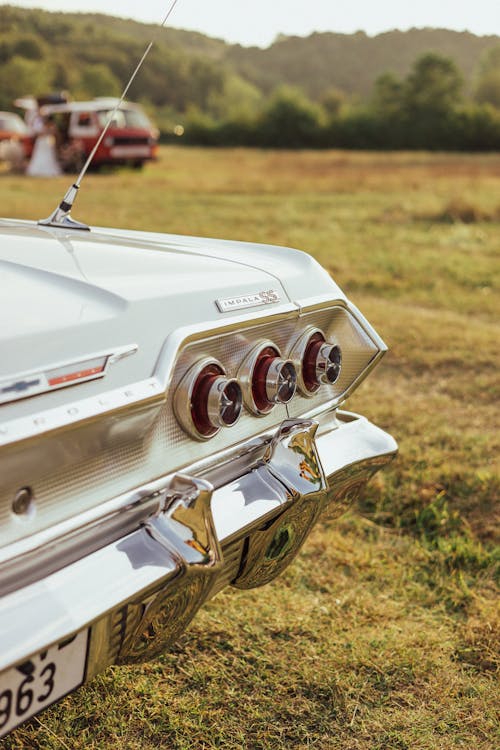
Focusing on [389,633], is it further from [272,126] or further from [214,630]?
[272,126]

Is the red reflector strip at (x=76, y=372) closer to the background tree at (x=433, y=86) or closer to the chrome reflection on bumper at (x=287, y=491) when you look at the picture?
the chrome reflection on bumper at (x=287, y=491)

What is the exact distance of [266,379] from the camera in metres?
1.91

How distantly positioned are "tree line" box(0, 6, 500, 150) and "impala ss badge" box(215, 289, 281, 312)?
2949 centimetres

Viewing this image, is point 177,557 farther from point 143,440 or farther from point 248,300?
point 248,300

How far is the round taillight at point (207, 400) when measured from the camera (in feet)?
5.58

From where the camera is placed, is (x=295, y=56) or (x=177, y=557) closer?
(x=177, y=557)

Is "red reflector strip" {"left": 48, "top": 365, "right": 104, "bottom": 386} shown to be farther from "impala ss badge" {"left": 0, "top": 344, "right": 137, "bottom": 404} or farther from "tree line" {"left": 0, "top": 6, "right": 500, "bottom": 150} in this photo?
"tree line" {"left": 0, "top": 6, "right": 500, "bottom": 150}

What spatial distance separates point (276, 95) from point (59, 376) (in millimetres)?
50545

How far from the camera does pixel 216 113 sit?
195 ft

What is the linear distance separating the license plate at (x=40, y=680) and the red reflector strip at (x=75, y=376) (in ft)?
1.43

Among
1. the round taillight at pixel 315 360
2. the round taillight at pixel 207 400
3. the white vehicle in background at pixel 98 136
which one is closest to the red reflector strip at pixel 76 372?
the round taillight at pixel 207 400

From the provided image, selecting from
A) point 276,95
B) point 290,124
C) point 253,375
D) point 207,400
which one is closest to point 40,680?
point 207,400

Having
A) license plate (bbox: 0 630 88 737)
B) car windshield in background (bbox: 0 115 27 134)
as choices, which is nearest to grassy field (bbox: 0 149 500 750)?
license plate (bbox: 0 630 88 737)

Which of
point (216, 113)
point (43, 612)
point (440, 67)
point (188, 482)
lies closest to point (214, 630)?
point (188, 482)
